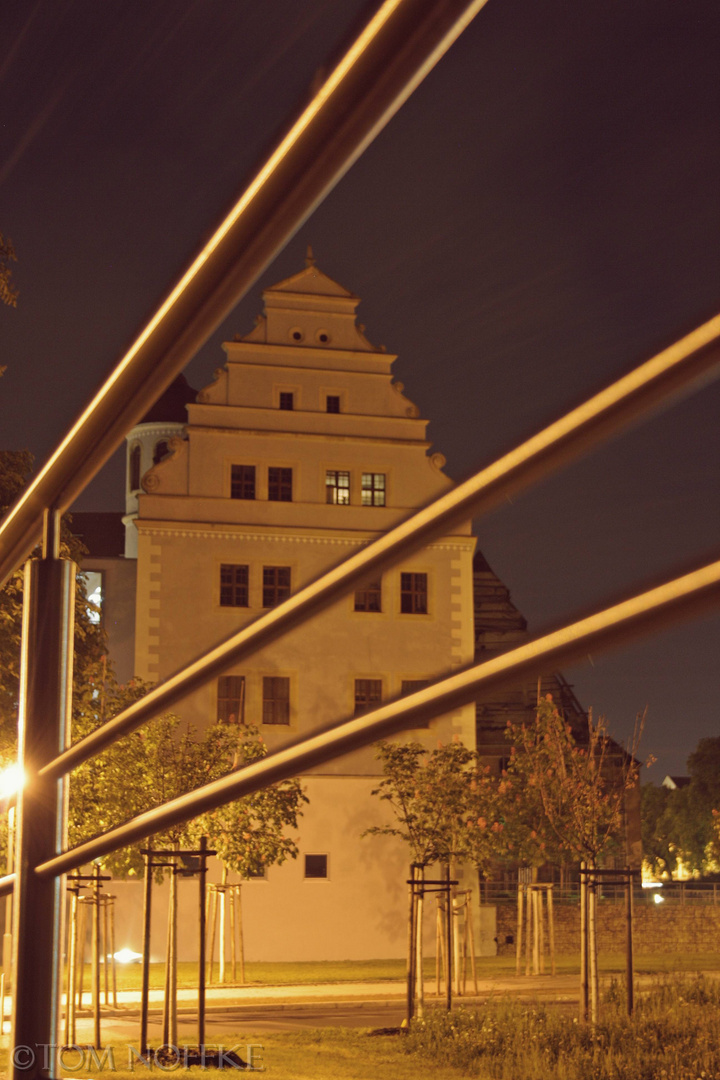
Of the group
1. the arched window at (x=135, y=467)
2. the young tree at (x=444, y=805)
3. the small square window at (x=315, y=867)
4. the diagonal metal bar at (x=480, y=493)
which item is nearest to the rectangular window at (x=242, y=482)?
the small square window at (x=315, y=867)

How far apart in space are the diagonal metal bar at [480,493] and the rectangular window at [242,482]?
2894 cm

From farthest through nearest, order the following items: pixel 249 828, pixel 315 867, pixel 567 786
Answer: pixel 315 867
pixel 567 786
pixel 249 828

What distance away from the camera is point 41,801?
163cm

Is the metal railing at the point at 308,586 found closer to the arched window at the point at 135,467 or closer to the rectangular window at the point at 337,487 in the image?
the rectangular window at the point at 337,487

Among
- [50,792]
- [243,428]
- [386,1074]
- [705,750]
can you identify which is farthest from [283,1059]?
[705,750]

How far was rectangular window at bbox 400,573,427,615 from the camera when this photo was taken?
31031 millimetres

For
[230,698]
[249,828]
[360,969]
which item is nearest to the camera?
[249,828]

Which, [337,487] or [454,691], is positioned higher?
[337,487]

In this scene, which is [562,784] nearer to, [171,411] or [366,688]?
[366,688]

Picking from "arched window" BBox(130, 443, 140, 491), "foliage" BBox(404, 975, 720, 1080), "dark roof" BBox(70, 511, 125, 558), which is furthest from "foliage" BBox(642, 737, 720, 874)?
"foliage" BBox(404, 975, 720, 1080)

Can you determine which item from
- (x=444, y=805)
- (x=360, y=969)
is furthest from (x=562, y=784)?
(x=360, y=969)

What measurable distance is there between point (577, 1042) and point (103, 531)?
53791mm

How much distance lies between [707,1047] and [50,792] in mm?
10095

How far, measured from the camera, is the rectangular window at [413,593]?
31031 millimetres
